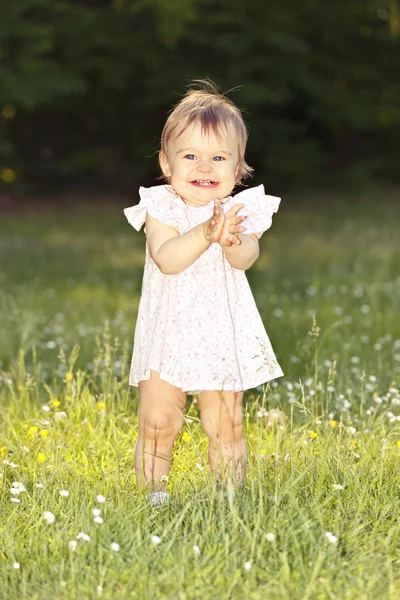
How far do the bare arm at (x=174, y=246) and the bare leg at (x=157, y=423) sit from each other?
0.49 m

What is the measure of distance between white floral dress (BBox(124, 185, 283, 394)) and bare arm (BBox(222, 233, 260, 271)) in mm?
127

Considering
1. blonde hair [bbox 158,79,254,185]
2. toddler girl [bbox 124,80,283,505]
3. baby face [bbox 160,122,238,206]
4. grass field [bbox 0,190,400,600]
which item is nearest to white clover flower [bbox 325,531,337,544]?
grass field [bbox 0,190,400,600]

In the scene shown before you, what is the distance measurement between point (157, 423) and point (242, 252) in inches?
32.1

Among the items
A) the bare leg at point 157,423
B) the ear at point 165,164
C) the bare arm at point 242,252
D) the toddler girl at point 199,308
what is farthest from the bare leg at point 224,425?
the ear at point 165,164

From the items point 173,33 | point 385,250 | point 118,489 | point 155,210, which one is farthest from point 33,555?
point 173,33

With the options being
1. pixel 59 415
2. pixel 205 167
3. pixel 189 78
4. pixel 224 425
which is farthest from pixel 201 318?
pixel 189 78

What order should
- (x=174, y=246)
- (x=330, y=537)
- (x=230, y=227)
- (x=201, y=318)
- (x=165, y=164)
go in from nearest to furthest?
(x=330, y=537) → (x=230, y=227) → (x=174, y=246) → (x=201, y=318) → (x=165, y=164)

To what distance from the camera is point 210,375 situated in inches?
156

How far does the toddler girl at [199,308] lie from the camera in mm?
3984

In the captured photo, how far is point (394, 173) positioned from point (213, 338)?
29.4 m

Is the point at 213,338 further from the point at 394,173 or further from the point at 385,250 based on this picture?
the point at 394,173

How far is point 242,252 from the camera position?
3916mm

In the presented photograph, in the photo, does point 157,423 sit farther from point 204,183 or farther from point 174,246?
point 204,183

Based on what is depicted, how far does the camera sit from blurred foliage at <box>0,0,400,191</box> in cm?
2788
